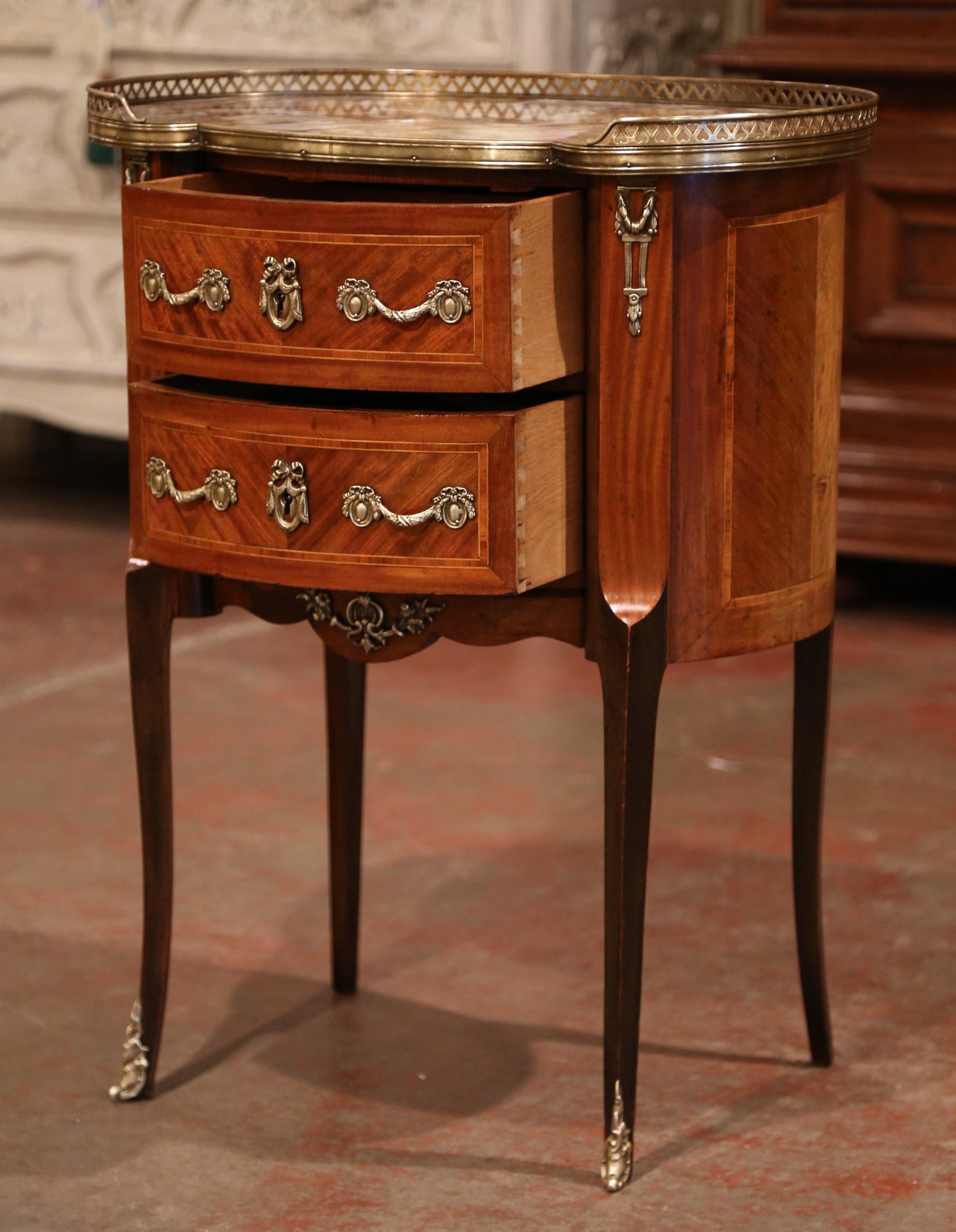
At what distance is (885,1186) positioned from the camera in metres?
1.85

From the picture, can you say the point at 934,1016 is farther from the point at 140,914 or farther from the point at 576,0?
the point at 576,0

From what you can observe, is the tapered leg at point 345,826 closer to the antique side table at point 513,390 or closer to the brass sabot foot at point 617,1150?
the antique side table at point 513,390

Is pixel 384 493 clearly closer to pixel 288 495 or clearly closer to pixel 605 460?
pixel 288 495

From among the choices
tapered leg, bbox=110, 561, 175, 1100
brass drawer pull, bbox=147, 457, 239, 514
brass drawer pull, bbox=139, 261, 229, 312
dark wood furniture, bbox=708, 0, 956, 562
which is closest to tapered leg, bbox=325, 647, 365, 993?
tapered leg, bbox=110, 561, 175, 1100

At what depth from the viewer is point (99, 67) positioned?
4.39 metres

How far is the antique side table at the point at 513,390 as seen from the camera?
1649 millimetres

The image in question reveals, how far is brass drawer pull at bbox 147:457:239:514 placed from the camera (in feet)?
5.73

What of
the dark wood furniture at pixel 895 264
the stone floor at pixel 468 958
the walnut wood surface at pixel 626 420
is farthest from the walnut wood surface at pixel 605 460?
the dark wood furniture at pixel 895 264

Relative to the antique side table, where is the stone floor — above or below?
below

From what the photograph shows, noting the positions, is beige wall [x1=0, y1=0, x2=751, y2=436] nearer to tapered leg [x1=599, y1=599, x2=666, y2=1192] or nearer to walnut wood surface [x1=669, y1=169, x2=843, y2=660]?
walnut wood surface [x1=669, y1=169, x2=843, y2=660]

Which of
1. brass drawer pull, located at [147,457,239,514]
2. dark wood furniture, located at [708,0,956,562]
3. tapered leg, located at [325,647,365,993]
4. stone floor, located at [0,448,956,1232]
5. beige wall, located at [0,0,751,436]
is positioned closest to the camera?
brass drawer pull, located at [147,457,239,514]

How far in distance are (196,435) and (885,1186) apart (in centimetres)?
94

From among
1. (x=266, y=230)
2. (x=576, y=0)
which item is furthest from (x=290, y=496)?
(x=576, y=0)

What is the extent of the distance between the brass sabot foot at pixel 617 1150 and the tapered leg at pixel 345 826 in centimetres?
53
